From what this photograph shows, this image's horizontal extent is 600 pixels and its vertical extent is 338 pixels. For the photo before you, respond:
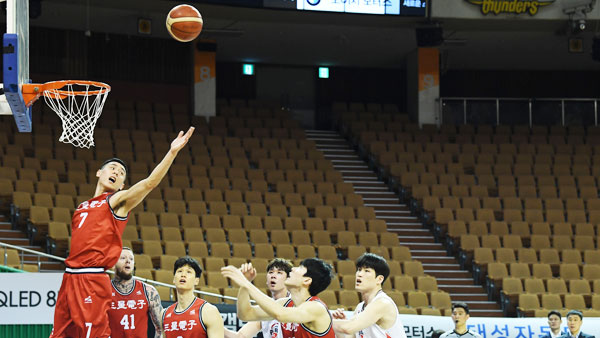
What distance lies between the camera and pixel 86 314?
6.48 meters

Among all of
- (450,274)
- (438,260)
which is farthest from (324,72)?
(450,274)

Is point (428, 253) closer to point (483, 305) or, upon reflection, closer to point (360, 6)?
point (483, 305)

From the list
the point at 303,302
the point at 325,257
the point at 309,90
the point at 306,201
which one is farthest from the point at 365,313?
the point at 309,90

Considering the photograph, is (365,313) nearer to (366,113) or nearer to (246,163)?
(246,163)

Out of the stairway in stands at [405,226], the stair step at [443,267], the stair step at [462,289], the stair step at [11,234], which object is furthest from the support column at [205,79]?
the stair step at [462,289]

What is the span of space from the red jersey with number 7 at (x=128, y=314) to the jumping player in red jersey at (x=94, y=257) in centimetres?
96

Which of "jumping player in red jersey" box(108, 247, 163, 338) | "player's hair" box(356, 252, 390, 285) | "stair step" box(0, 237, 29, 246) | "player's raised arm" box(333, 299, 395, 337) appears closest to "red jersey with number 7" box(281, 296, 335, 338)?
"player's raised arm" box(333, 299, 395, 337)

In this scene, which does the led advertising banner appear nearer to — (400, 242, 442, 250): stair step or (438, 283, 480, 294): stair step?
(400, 242, 442, 250): stair step

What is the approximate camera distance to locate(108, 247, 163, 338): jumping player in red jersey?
300 inches

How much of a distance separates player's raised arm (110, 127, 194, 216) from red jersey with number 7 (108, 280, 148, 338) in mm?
1251

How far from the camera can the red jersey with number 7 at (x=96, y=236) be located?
6.55m

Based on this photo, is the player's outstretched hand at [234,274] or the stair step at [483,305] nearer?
the player's outstretched hand at [234,274]

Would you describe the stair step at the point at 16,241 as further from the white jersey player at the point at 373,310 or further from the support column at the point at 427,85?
the support column at the point at 427,85

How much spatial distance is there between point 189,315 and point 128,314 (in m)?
0.95
